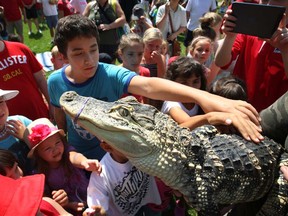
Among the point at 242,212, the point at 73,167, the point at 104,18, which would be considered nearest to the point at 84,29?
the point at 73,167

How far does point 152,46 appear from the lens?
367cm

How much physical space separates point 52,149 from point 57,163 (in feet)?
0.37

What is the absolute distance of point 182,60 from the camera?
260cm

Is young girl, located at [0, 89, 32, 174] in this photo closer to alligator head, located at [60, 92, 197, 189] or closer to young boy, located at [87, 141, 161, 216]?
young boy, located at [87, 141, 161, 216]

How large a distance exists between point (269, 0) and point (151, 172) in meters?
1.34

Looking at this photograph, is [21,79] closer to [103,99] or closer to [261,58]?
[103,99]

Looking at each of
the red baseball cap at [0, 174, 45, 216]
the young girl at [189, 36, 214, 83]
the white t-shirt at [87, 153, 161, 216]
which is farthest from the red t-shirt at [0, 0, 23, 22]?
the red baseball cap at [0, 174, 45, 216]

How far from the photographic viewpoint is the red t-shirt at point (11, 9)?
6.52 metres

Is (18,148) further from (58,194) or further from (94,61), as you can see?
(94,61)

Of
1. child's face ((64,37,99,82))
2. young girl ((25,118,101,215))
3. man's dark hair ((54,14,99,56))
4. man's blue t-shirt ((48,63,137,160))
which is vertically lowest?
young girl ((25,118,101,215))

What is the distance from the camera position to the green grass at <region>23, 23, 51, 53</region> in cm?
746

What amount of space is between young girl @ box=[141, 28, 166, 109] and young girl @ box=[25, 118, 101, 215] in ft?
5.56

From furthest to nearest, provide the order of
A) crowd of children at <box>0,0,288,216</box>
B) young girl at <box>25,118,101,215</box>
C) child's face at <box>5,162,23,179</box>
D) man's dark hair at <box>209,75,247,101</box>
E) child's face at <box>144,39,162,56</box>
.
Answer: child's face at <box>144,39,162,56</box> → man's dark hair at <box>209,75,247,101</box> → young girl at <box>25,118,101,215</box> → child's face at <box>5,162,23,179</box> → crowd of children at <box>0,0,288,216</box>

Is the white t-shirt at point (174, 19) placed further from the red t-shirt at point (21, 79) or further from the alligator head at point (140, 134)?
the alligator head at point (140, 134)
